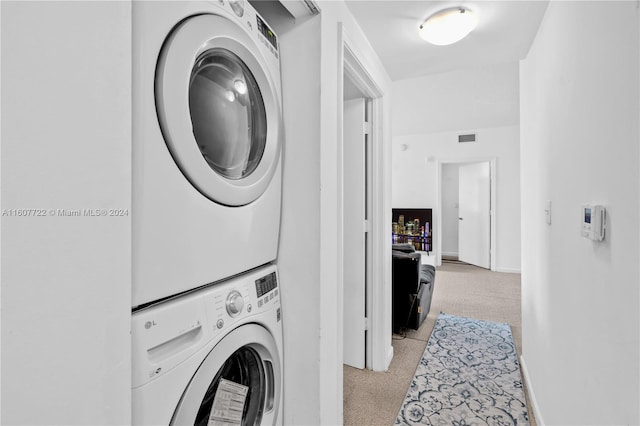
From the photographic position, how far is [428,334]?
2.95m

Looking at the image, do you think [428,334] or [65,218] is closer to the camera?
[65,218]

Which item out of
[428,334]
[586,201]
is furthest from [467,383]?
[586,201]

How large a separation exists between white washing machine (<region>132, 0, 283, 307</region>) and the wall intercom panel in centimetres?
99

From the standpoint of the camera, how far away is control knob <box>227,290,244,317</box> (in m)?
0.97

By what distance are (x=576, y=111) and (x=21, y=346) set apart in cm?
154

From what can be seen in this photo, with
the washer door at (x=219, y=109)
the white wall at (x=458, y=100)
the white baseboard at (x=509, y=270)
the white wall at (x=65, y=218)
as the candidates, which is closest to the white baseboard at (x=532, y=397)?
the washer door at (x=219, y=109)

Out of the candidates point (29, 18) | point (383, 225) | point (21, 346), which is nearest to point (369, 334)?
point (383, 225)

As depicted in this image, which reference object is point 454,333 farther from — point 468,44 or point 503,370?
point 468,44

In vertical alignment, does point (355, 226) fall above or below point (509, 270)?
above

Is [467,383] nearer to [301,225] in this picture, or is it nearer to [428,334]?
[428,334]

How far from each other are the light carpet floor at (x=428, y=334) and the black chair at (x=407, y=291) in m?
0.14

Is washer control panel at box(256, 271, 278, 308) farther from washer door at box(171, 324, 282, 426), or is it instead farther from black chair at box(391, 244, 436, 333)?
black chair at box(391, 244, 436, 333)

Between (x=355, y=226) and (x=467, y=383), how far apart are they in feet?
4.15

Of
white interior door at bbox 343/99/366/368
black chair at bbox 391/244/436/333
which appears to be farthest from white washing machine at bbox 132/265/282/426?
black chair at bbox 391/244/436/333
